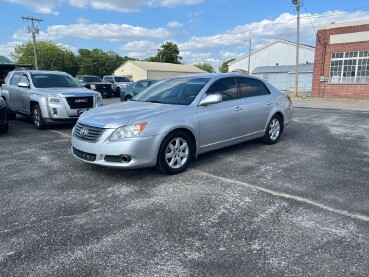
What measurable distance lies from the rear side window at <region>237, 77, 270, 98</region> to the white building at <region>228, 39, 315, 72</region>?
4673 centimetres

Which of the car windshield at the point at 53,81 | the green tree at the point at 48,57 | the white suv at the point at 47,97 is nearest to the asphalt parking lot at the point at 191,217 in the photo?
the white suv at the point at 47,97

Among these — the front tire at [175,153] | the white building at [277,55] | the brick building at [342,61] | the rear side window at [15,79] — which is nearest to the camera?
the front tire at [175,153]

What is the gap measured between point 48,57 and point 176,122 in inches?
3236

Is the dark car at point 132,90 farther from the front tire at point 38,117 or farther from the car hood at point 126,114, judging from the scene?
the car hood at point 126,114

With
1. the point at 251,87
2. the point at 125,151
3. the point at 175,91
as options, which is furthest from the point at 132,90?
the point at 125,151

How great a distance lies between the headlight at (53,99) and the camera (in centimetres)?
848

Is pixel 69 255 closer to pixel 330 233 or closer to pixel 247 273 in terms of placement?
pixel 247 273

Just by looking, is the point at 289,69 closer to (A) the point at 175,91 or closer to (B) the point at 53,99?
(B) the point at 53,99

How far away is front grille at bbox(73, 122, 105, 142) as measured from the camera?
4527mm

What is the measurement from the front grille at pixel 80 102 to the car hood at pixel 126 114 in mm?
3703

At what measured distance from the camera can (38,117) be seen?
882cm

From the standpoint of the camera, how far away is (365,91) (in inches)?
925

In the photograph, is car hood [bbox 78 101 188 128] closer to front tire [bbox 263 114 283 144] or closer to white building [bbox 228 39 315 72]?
front tire [bbox 263 114 283 144]

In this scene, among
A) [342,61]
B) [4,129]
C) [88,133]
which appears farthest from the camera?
[342,61]
